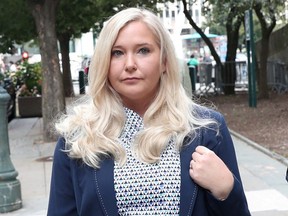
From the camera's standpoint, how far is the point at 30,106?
57.3 feet

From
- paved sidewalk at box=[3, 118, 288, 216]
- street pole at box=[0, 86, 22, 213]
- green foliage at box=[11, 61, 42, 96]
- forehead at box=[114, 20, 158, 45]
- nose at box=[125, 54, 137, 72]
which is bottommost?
paved sidewalk at box=[3, 118, 288, 216]

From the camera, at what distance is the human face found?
74.6 inches

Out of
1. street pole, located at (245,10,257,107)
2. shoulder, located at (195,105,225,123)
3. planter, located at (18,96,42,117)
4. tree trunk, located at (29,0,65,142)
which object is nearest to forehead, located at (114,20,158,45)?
shoulder, located at (195,105,225,123)

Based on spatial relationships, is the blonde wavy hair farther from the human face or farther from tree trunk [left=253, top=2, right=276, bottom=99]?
tree trunk [left=253, top=2, right=276, bottom=99]

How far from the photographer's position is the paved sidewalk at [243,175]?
21.3 feet

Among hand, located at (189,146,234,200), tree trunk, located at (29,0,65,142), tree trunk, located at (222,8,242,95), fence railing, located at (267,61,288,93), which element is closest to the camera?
hand, located at (189,146,234,200)

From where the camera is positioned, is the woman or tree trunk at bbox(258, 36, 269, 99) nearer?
the woman

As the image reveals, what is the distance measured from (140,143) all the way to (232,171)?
1.03 ft

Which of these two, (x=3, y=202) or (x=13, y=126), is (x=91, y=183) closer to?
(x=3, y=202)

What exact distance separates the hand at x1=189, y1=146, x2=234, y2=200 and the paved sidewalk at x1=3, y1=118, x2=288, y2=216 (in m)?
4.37

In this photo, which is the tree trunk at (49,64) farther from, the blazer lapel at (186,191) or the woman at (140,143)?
the blazer lapel at (186,191)

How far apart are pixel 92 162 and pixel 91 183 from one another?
2.6 inches

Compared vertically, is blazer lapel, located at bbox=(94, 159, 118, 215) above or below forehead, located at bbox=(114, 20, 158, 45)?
below

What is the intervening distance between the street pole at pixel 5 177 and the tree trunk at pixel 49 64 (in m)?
5.08
